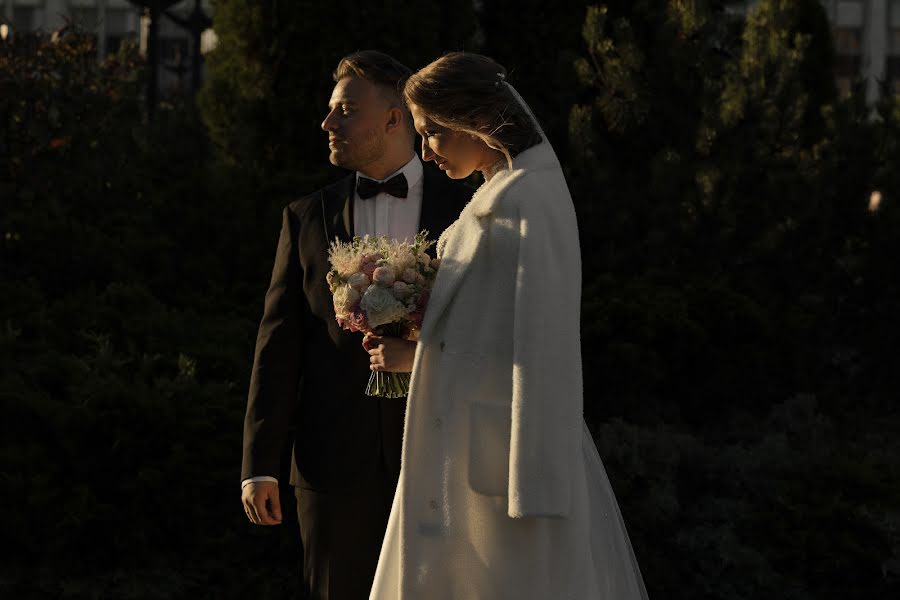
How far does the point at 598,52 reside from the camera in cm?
973

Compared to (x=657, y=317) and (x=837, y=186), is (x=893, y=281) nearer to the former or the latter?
(x=837, y=186)

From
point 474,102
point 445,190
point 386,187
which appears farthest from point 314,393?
point 474,102

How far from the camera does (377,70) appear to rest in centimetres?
455

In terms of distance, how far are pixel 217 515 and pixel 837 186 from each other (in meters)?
5.44

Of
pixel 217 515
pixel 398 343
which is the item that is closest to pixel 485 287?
pixel 398 343

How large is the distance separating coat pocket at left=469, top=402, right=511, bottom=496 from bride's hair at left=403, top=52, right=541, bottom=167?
695 mm

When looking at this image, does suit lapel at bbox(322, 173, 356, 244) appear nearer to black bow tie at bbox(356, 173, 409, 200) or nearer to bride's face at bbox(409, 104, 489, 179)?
black bow tie at bbox(356, 173, 409, 200)

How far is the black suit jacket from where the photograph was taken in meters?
4.38

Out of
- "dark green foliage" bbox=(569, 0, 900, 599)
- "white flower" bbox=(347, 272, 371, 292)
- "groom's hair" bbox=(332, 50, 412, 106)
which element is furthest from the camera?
"dark green foliage" bbox=(569, 0, 900, 599)

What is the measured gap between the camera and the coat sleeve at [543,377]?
3.39 meters

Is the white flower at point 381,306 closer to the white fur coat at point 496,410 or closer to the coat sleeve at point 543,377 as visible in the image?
the white fur coat at point 496,410

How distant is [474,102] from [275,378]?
4.32 feet

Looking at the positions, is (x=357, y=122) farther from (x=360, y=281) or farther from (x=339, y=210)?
(x=360, y=281)

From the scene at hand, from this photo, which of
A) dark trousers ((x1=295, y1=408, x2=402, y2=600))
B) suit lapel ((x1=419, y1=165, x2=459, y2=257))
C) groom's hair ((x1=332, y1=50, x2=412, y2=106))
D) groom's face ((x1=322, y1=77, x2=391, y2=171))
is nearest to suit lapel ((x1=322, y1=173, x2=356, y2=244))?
groom's face ((x1=322, y1=77, x2=391, y2=171))
